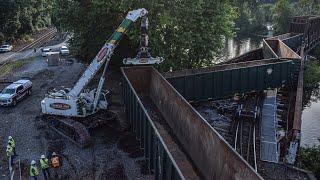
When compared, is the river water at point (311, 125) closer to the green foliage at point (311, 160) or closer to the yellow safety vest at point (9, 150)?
the green foliage at point (311, 160)

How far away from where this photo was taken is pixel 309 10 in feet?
259

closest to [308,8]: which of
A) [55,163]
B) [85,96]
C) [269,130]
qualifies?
[269,130]

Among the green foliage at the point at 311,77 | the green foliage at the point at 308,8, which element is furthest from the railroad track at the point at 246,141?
the green foliage at the point at 308,8

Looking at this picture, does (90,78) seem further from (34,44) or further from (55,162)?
(34,44)

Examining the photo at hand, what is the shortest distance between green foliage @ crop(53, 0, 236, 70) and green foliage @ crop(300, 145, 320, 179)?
1070 centimetres

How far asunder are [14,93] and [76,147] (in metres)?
9.53

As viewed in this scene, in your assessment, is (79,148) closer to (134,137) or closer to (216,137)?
(134,137)

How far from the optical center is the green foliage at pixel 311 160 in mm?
16047

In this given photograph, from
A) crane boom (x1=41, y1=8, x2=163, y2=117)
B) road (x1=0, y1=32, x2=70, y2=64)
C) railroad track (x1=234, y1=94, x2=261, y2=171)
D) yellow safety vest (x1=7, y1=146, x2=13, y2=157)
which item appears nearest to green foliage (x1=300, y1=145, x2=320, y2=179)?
railroad track (x1=234, y1=94, x2=261, y2=171)

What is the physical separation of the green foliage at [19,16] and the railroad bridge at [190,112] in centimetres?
2958

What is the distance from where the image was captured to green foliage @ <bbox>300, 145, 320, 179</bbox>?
52.6ft

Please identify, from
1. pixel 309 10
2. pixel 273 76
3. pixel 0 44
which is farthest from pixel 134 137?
pixel 309 10

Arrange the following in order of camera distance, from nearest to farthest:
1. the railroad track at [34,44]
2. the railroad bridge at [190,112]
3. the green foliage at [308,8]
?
the railroad bridge at [190,112] → the railroad track at [34,44] → the green foliage at [308,8]

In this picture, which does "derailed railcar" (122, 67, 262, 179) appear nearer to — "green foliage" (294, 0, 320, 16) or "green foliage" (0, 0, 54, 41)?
"green foliage" (0, 0, 54, 41)
